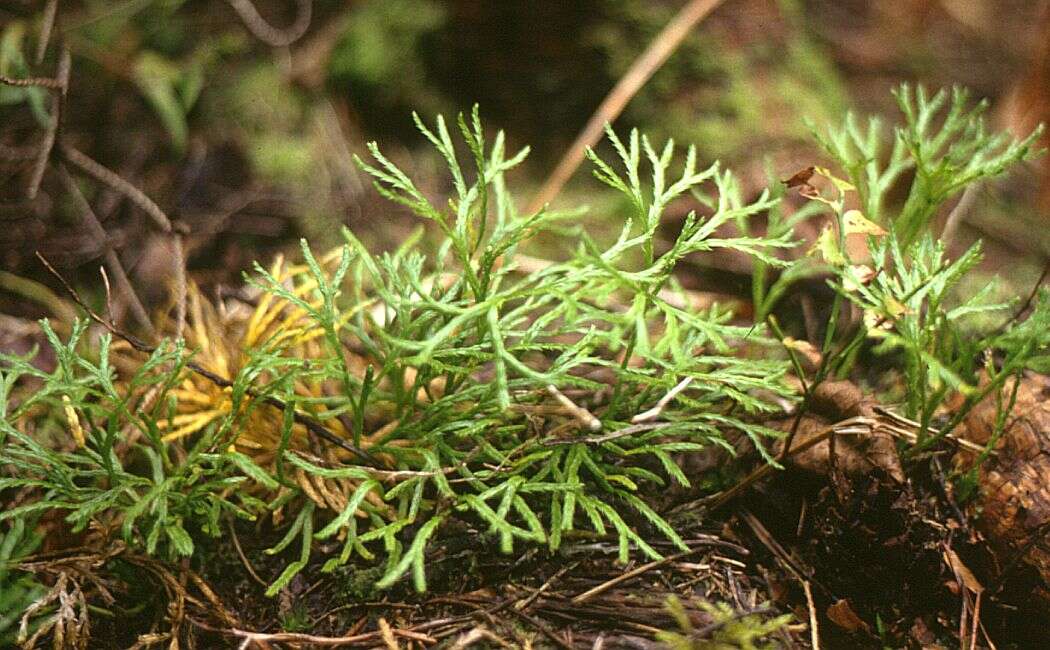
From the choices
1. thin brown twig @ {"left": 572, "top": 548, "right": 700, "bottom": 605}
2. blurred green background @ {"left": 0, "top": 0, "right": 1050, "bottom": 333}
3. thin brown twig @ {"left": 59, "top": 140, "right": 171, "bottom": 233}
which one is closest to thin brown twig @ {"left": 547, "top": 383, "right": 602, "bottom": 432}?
thin brown twig @ {"left": 572, "top": 548, "right": 700, "bottom": 605}

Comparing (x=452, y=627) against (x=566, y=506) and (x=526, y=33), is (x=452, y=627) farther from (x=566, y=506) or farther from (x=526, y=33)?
(x=526, y=33)

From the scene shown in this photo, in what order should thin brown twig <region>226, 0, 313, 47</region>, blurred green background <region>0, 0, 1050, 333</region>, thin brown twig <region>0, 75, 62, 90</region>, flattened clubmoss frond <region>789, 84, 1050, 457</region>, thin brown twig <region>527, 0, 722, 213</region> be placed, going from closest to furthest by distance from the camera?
flattened clubmoss frond <region>789, 84, 1050, 457</region>
thin brown twig <region>0, 75, 62, 90</region>
blurred green background <region>0, 0, 1050, 333</region>
thin brown twig <region>527, 0, 722, 213</region>
thin brown twig <region>226, 0, 313, 47</region>

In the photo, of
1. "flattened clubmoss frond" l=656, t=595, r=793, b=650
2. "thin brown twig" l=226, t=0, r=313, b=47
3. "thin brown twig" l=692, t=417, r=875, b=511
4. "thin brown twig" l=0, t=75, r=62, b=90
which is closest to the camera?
"flattened clubmoss frond" l=656, t=595, r=793, b=650

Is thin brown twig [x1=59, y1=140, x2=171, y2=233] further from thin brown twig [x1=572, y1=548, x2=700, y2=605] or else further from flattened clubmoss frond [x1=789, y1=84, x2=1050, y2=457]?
flattened clubmoss frond [x1=789, y1=84, x2=1050, y2=457]

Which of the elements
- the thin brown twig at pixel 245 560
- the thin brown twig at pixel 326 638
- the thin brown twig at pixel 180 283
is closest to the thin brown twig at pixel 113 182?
the thin brown twig at pixel 180 283

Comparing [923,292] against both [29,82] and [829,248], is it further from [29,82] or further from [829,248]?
[29,82]

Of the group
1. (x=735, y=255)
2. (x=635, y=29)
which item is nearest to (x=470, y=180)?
(x=635, y=29)
